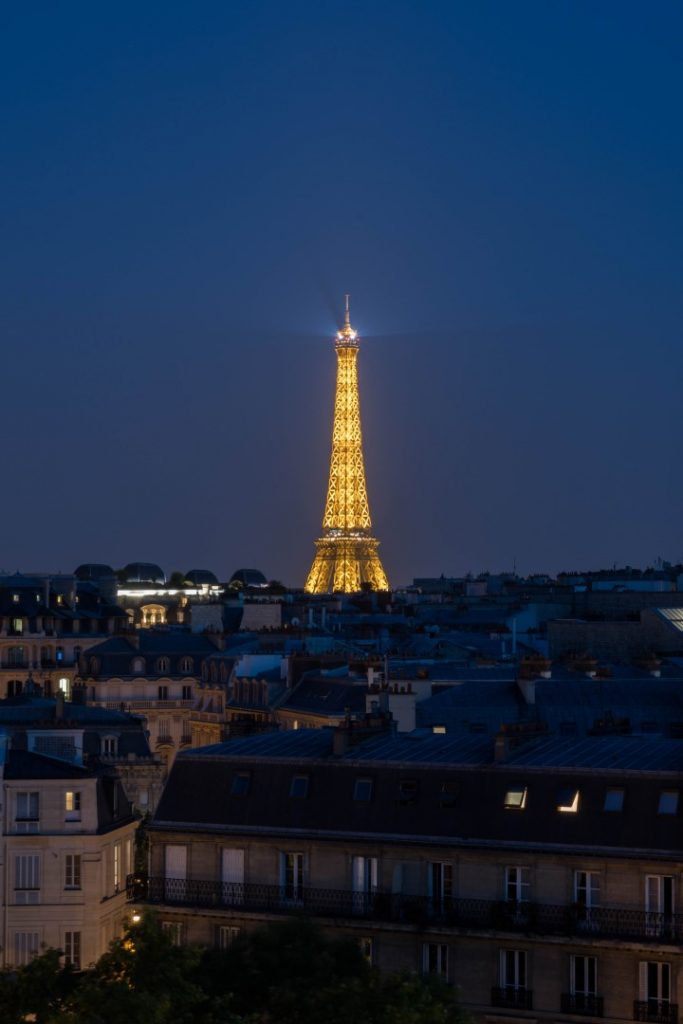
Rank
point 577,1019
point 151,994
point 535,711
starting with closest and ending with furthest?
point 151,994 < point 577,1019 < point 535,711

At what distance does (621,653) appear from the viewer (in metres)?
85.4

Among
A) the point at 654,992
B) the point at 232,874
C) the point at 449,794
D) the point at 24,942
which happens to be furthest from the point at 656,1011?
the point at 24,942

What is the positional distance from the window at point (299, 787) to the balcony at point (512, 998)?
4.99 metres

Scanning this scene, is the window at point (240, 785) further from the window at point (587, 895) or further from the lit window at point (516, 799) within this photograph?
the window at point (587, 895)

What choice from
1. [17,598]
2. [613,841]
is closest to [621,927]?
[613,841]

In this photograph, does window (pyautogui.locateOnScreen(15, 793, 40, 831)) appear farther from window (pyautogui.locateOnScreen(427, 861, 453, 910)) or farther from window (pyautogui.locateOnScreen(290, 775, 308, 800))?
window (pyautogui.locateOnScreen(427, 861, 453, 910))

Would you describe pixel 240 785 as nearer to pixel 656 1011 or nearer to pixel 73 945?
pixel 73 945

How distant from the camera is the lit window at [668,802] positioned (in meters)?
37.4

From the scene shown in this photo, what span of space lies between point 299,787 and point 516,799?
4.02 meters

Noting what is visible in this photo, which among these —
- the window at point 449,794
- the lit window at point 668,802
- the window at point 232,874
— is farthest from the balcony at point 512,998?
the window at point 232,874

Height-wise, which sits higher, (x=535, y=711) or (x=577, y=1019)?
(x=535, y=711)

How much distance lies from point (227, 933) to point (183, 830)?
6.65 ft

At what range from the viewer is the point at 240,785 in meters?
41.1

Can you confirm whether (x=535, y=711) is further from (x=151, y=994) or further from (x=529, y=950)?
(x=151, y=994)
